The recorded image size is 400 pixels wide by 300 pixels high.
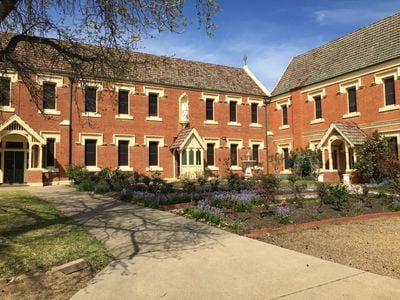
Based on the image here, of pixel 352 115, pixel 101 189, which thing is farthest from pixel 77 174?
pixel 352 115

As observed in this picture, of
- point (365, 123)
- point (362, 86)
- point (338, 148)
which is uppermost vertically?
point (362, 86)

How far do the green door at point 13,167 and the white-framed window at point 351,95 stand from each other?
2416 centimetres

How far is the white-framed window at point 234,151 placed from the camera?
32.7 m

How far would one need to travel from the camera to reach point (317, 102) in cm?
3083

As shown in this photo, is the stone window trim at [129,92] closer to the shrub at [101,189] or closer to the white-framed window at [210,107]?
the white-framed window at [210,107]

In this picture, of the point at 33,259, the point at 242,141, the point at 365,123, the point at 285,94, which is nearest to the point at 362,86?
the point at 365,123

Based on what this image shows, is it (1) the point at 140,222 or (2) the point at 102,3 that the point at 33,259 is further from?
(2) the point at 102,3

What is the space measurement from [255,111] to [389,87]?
12.9m

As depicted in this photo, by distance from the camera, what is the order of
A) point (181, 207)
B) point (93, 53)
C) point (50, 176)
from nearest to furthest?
point (93, 53) < point (181, 207) < point (50, 176)

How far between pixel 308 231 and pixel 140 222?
4677 millimetres

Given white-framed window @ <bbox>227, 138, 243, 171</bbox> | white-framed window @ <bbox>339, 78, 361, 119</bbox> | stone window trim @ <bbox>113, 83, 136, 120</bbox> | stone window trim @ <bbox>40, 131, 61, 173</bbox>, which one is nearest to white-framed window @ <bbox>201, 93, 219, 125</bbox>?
white-framed window @ <bbox>227, 138, 243, 171</bbox>

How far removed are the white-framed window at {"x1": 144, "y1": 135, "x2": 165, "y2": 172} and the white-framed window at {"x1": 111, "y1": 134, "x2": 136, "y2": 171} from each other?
4.28 feet

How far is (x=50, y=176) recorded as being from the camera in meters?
25.0

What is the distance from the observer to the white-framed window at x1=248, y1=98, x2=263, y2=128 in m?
34.5
